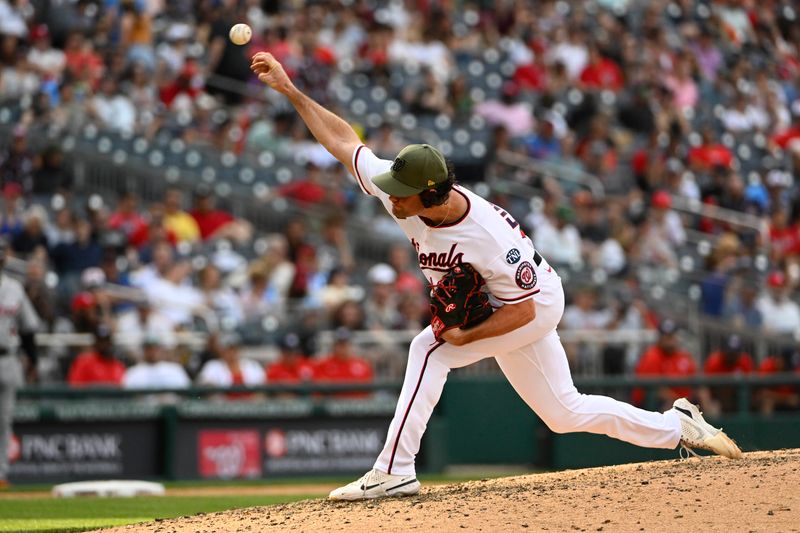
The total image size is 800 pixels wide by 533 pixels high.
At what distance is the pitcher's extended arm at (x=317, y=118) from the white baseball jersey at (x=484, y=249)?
1.02 feet

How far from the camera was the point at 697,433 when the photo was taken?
738 cm

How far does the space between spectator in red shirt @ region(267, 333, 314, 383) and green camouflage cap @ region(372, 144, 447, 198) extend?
7014 mm

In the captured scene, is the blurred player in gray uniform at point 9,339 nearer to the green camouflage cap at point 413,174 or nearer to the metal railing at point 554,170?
the green camouflage cap at point 413,174

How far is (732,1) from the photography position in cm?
2345

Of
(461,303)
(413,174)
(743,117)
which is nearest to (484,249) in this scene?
(461,303)

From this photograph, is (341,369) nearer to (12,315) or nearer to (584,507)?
(12,315)

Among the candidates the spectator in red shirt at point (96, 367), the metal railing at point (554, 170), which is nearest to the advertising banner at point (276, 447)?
the spectator in red shirt at point (96, 367)

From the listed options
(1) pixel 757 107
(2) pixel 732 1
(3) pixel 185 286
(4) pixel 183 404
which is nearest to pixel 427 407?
(4) pixel 183 404

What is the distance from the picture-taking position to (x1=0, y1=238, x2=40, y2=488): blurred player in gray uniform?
11164mm

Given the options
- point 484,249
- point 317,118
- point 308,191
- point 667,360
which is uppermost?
point 308,191

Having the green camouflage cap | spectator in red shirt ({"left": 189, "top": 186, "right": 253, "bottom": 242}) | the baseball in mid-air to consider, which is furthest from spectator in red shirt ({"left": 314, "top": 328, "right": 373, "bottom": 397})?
the green camouflage cap

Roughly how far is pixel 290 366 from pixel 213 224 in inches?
99.7

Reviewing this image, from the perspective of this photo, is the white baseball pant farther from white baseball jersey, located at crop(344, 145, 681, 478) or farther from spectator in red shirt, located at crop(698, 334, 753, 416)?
spectator in red shirt, located at crop(698, 334, 753, 416)

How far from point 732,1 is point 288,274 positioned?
12.0m
